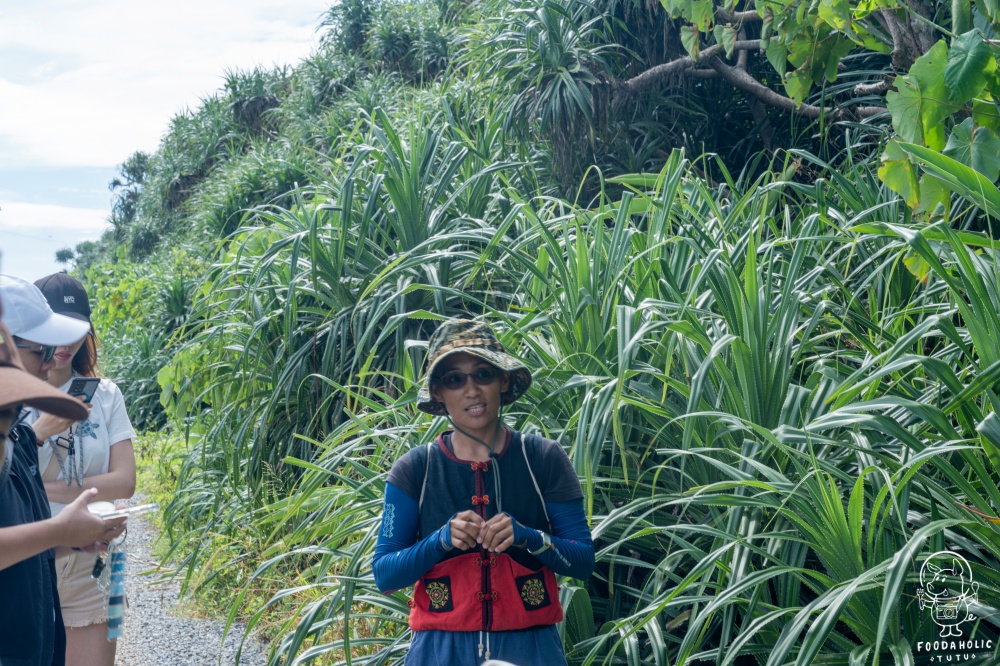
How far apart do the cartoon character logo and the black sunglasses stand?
1.23 metres

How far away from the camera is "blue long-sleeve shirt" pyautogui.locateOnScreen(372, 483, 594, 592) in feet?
6.93

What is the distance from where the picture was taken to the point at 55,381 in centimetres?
309

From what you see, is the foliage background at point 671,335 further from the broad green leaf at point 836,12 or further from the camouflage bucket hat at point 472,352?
the camouflage bucket hat at point 472,352

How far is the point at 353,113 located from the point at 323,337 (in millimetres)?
7340

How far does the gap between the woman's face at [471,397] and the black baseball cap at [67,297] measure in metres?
1.52

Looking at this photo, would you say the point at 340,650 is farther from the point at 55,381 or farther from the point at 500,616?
the point at 500,616

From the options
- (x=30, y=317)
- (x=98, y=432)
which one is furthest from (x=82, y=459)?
(x=30, y=317)

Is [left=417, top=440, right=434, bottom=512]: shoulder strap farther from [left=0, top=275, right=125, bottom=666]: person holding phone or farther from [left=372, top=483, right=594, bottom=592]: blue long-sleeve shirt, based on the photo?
[left=0, top=275, right=125, bottom=666]: person holding phone

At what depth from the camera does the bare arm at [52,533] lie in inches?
74.6

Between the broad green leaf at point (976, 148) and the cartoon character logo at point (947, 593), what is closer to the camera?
the cartoon character logo at point (947, 593)

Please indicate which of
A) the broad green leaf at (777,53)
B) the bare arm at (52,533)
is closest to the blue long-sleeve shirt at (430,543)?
the bare arm at (52,533)

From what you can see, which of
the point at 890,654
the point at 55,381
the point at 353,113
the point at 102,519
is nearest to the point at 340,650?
the point at 55,381

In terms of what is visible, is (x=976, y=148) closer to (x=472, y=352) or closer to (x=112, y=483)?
(x=472, y=352)

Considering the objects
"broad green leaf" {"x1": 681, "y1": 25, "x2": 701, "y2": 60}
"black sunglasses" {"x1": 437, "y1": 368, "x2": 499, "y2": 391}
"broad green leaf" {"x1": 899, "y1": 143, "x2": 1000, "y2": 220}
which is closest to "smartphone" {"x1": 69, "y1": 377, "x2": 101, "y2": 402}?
"black sunglasses" {"x1": 437, "y1": 368, "x2": 499, "y2": 391}
